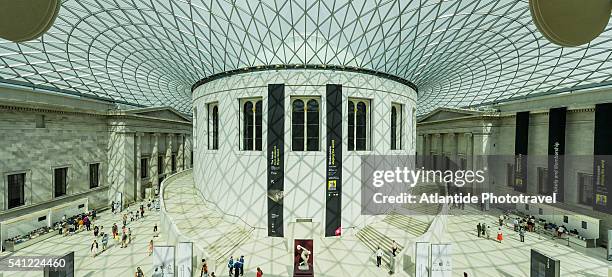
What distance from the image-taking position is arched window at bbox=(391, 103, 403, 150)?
27547 mm

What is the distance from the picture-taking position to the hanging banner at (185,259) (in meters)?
15.5

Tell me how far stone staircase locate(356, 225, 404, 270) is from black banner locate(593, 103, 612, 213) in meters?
19.9

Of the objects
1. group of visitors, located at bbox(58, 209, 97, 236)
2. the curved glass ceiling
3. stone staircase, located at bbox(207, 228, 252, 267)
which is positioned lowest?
group of visitors, located at bbox(58, 209, 97, 236)

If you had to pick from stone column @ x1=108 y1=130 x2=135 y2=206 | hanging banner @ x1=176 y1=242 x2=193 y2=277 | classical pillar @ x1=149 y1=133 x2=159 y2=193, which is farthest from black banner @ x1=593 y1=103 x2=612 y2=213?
classical pillar @ x1=149 y1=133 x2=159 y2=193

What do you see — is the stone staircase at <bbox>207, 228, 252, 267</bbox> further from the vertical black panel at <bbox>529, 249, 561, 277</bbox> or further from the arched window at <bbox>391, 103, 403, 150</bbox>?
the vertical black panel at <bbox>529, 249, 561, 277</bbox>

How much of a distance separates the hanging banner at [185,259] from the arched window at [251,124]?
1031 cm

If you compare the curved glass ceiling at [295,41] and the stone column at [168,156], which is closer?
the curved glass ceiling at [295,41]

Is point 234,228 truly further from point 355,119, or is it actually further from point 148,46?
point 148,46

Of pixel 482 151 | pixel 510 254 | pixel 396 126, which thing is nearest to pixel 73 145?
pixel 396 126

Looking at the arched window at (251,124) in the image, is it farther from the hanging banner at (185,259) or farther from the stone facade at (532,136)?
the stone facade at (532,136)

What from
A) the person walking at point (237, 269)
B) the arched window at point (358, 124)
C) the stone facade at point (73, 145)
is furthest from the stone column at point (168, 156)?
the person walking at point (237, 269)

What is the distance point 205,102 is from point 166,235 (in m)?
13.2

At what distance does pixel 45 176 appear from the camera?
26.3 meters

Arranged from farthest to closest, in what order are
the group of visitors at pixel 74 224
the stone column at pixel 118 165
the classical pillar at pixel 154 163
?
the classical pillar at pixel 154 163, the stone column at pixel 118 165, the group of visitors at pixel 74 224
